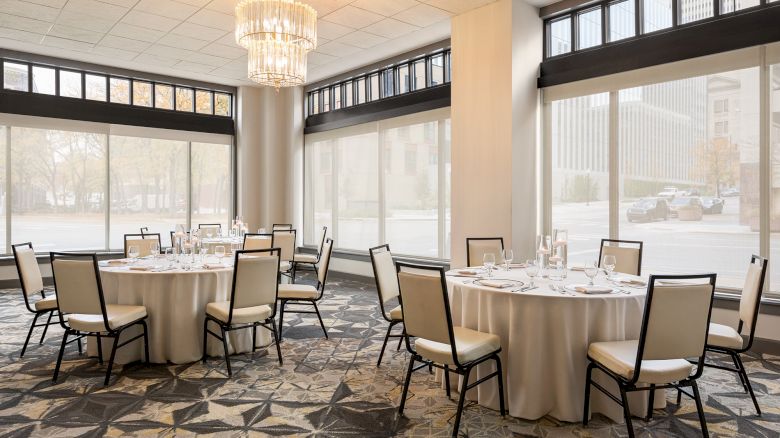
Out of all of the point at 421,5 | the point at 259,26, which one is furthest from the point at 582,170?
the point at 259,26

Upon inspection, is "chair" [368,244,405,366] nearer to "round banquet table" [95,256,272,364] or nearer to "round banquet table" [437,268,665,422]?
"round banquet table" [437,268,665,422]

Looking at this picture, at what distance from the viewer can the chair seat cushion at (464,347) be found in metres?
3.18

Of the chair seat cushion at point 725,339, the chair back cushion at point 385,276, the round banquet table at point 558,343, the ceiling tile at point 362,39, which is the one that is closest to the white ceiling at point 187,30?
the ceiling tile at point 362,39

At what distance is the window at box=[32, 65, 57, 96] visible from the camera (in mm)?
9078

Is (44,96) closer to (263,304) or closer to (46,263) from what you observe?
(46,263)

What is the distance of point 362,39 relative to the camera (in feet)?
26.3

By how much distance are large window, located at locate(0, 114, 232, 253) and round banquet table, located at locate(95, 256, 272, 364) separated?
19.5 feet

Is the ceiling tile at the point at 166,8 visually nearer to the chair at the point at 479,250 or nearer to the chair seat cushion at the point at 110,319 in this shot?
the chair seat cushion at the point at 110,319

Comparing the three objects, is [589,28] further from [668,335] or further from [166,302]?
[166,302]

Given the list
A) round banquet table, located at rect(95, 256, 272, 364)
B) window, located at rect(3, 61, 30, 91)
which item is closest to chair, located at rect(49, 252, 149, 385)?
round banquet table, located at rect(95, 256, 272, 364)

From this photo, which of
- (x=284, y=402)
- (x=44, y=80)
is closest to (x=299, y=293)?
(x=284, y=402)

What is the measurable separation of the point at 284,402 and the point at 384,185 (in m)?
6.12

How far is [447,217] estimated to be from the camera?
328 inches

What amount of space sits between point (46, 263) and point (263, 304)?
6.77 metres
